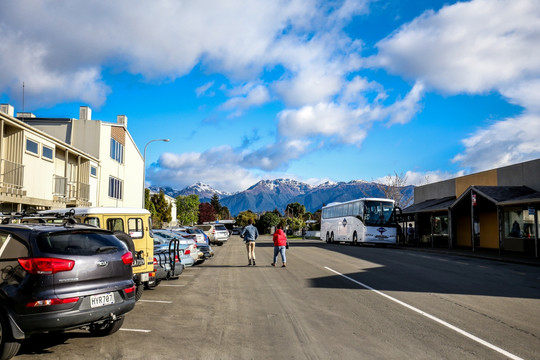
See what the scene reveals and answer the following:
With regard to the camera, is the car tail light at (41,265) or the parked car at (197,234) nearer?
the car tail light at (41,265)

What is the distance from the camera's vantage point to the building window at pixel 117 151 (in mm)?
34369

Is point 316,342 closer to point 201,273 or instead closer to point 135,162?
point 201,273

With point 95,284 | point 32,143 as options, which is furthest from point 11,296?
point 32,143

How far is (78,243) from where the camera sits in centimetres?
589

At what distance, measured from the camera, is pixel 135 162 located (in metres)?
41.4

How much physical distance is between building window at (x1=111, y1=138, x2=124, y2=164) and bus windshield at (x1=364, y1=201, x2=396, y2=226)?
2031cm

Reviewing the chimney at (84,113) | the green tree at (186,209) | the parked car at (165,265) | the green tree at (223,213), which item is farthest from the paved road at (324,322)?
the green tree at (223,213)

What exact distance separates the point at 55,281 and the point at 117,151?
32042 mm

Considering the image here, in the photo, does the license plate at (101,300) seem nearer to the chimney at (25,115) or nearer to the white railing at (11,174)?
the white railing at (11,174)

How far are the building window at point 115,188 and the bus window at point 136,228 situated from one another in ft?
85.0

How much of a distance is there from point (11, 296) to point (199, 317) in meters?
3.46

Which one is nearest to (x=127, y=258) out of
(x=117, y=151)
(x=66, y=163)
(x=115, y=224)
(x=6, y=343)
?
(x=6, y=343)

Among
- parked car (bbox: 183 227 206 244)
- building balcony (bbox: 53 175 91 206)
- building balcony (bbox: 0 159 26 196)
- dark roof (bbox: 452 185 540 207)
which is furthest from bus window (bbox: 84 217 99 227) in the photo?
dark roof (bbox: 452 185 540 207)

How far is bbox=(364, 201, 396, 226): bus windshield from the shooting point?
1351 inches
